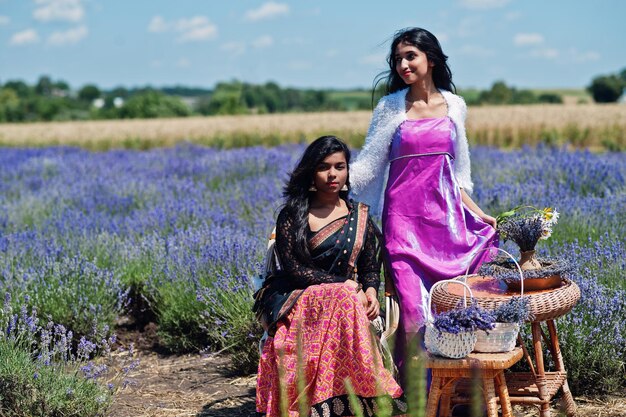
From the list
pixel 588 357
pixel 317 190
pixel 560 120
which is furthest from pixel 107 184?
pixel 560 120

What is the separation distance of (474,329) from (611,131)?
64.3 ft

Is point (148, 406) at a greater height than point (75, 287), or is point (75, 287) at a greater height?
point (75, 287)

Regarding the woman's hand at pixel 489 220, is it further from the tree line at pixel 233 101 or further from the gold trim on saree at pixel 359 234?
the tree line at pixel 233 101

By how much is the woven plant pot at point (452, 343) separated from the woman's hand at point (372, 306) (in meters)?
0.39

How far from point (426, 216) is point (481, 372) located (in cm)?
89

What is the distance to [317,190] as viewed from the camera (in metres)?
3.49

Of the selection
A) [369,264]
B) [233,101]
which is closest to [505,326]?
[369,264]

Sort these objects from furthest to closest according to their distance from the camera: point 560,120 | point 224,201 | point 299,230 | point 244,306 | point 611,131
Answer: point 560,120
point 611,131
point 224,201
point 244,306
point 299,230

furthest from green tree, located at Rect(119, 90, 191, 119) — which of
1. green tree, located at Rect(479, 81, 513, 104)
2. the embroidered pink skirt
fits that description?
the embroidered pink skirt

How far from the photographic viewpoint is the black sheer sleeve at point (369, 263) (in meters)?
3.42

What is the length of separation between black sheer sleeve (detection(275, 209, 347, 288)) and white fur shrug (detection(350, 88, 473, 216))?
0.52m

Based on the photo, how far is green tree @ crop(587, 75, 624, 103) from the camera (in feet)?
206

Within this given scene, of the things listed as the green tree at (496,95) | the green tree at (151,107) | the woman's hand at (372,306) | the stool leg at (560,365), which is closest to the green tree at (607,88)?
the green tree at (496,95)

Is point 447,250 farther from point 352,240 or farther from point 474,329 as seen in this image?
point 474,329
